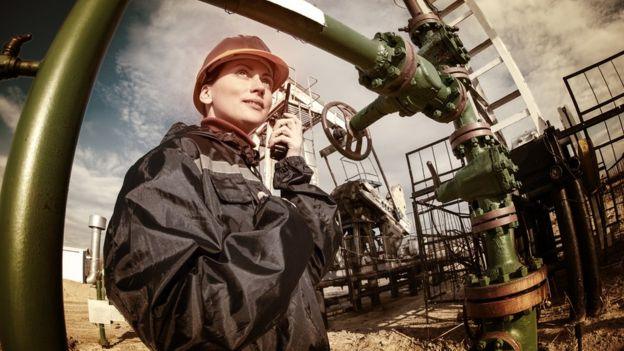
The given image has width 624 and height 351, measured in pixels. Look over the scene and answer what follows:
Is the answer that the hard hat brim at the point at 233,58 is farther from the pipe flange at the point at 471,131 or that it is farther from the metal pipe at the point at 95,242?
the metal pipe at the point at 95,242

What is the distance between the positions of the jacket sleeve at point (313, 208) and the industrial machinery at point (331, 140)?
698 millimetres

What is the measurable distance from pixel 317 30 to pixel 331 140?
4.62 feet

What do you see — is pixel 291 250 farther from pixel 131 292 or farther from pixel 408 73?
pixel 408 73

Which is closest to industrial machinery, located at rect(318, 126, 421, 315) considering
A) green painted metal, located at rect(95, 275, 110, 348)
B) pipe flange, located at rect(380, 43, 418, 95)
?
green painted metal, located at rect(95, 275, 110, 348)

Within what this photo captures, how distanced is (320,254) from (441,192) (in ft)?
5.35

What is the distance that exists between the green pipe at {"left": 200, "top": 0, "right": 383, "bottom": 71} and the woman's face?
37 cm

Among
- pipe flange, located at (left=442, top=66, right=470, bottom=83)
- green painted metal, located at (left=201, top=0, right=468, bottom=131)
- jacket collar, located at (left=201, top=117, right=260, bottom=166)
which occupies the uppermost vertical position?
pipe flange, located at (left=442, top=66, right=470, bottom=83)

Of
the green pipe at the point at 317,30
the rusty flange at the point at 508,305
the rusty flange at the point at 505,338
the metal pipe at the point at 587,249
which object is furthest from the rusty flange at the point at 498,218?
the metal pipe at the point at 587,249

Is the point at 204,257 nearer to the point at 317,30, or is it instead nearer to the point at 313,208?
the point at 313,208

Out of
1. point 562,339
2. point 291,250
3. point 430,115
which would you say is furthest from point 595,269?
point 291,250

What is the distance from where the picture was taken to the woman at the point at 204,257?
33.3 inches

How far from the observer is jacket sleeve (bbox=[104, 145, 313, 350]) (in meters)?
0.84

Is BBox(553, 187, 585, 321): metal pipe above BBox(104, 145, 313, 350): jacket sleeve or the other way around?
the other way around

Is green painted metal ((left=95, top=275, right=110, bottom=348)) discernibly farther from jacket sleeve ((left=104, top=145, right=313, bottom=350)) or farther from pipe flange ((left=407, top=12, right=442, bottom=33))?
pipe flange ((left=407, top=12, right=442, bottom=33))
